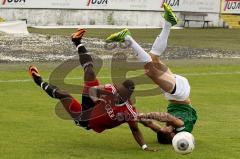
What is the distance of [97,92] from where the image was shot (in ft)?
38.2

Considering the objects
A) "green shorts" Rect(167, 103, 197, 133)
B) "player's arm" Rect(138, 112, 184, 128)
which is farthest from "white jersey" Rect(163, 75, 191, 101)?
"player's arm" Rect(138, 112, 184, 128)

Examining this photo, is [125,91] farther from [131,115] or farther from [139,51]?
[139,51]

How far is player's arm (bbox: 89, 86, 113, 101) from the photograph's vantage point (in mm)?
11555

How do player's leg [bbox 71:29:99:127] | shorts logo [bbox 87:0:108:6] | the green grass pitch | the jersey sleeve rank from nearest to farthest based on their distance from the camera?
1. the green grass pitch
2. the jersey sleeve
3. player's leg [bbox 71:29:99:127]
4. shorts logo [bbox 87:0:108:6]

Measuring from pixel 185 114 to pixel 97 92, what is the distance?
1.66 metres

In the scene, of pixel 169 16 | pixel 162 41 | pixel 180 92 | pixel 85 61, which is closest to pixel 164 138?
pixel 180 92

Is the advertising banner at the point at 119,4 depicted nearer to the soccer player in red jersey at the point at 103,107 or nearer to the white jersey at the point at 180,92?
the soccer player in red jersey at the point at 103,107

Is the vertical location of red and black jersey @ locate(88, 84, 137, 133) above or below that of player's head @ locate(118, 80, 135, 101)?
below

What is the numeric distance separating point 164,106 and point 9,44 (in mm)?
18118

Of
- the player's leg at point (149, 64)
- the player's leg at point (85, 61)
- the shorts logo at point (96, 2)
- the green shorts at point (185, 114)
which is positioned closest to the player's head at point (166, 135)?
the green shorts at point (185, 114)

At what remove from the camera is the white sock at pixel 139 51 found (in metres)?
11.3

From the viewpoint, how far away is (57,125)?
13461 millimetres

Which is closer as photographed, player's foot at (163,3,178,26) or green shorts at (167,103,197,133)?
green shorts at (167,103,197,133)

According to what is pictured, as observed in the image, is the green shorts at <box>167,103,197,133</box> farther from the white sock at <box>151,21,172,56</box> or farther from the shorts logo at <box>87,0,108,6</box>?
the shorts logo at <box>87,0,108,6</box>
